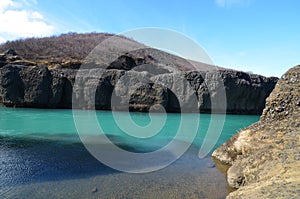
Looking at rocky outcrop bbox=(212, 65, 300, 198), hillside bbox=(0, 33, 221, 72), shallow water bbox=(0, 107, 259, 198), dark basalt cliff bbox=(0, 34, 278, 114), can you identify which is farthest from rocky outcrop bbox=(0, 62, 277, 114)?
rocky outcrop bbox=(212, 65, 300, 198)

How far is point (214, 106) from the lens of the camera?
2900cm

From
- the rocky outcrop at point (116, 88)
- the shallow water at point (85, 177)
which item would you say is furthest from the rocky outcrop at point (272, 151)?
the rocky outcrop at point (116, 88)

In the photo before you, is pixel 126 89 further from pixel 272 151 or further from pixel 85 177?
pixel 272 151

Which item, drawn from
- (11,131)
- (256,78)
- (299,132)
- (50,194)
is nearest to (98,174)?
(50,194)

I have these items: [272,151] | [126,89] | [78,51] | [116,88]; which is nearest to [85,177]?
[272,151]

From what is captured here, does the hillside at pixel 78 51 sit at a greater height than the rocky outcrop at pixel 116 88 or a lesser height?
greater

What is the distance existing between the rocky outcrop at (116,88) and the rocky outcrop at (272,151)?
1944 centimetres

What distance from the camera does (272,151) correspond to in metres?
5.71

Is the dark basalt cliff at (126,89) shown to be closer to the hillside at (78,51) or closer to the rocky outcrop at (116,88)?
the rocky outcrop at (116,88)

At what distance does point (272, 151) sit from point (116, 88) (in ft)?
77.6

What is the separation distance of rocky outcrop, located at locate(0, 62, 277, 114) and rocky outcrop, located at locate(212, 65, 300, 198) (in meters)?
19.4

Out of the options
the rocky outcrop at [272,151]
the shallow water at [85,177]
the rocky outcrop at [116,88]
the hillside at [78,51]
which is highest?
the hillside at [78,51]

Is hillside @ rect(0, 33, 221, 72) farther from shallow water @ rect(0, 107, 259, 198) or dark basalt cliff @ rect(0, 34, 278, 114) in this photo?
shallow water @ rect(0, 107, 259, 198)

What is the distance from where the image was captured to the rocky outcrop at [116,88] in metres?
27.7
